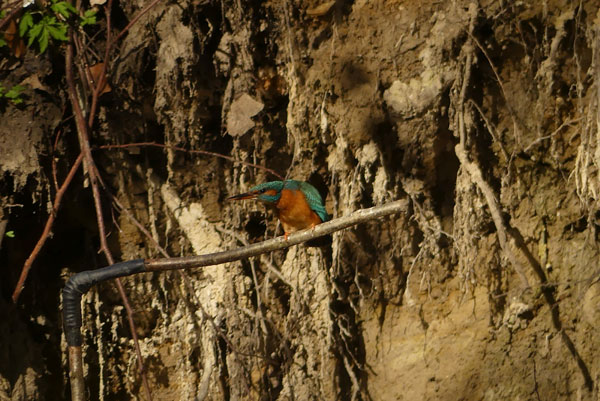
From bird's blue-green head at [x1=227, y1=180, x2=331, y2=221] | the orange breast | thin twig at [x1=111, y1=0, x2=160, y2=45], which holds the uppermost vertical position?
thin twig at [x1=111, y1=0, x2=160, y2=45]

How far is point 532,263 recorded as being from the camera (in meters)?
3.75

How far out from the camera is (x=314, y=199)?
3.62 meters

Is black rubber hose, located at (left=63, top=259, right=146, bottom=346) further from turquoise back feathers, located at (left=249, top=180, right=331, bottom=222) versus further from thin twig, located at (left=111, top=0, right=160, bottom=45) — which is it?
thin twig, located at (left=111, top=0, right=160, bottom=45)

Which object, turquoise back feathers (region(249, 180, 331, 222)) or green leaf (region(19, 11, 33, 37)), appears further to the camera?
turquoise back feathers (region(249, 180, 331, 222))

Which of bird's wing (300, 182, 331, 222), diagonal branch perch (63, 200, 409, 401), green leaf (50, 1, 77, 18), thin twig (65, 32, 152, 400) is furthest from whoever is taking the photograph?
bird's wing (300, 182, 331, 222)

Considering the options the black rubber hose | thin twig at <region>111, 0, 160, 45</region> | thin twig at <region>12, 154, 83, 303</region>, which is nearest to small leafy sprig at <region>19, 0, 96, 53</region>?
thin twig at <region>111, 0, 160, 45</region>

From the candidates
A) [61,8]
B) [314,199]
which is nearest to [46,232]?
[61,8]

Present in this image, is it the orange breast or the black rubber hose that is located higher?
the orange breast

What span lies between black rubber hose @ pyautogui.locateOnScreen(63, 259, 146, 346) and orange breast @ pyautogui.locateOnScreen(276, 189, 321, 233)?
1186mm

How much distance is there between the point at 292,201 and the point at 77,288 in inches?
51.9

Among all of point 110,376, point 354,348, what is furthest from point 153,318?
point 354,348

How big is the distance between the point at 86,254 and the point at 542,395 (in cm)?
247

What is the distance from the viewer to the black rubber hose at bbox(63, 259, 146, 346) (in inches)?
96.0

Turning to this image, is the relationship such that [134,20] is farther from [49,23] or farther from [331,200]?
[331,200]
